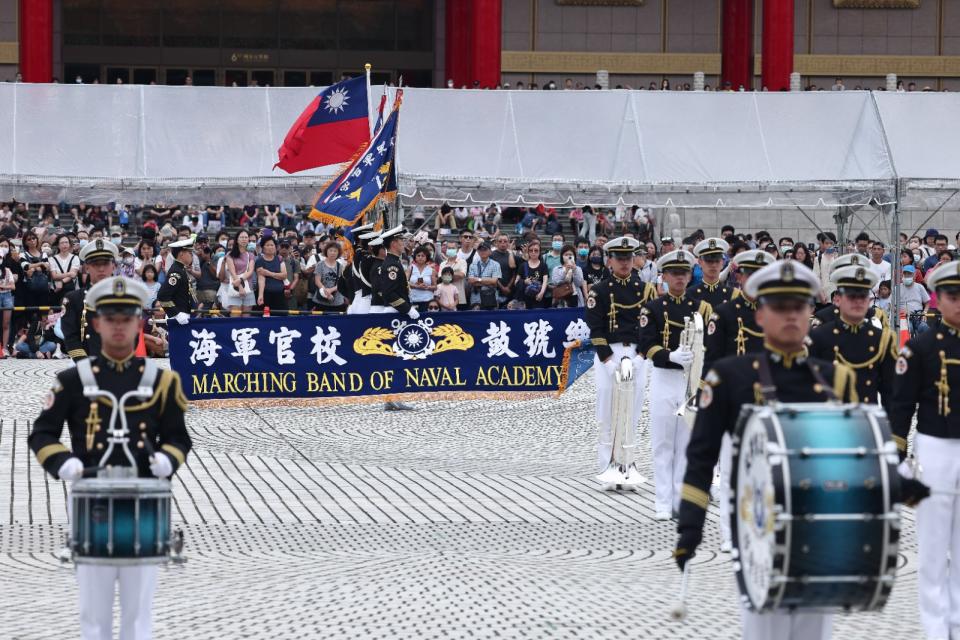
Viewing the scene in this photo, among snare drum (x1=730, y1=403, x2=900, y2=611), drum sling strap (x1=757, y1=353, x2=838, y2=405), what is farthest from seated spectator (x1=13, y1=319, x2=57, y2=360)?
snare drum (x1=730, y1=403, x2=900, y2=611)

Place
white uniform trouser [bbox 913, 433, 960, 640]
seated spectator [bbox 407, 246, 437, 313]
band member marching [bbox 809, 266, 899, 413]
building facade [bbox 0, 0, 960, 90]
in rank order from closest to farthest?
1. white uniform trouser [bbox 913, 433, 960, 640]
2. band member marching [bbox 809, 266, 899, 413]
3. seated spectator [bbox 407, 246, 437, 313]
4. building facade [bbox 0, 0, 960, 90]

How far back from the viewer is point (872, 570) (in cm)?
537

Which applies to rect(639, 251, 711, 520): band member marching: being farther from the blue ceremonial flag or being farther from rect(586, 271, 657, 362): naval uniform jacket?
the blue ceremonial flag

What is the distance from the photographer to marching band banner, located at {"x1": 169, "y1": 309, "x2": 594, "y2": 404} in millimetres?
17734

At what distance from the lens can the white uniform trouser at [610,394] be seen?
12.5 meters

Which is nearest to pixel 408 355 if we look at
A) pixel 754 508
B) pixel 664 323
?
pixel 664 323

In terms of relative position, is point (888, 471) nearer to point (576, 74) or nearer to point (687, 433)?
point (687, 433)

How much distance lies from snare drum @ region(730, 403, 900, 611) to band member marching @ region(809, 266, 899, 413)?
3.35 metres

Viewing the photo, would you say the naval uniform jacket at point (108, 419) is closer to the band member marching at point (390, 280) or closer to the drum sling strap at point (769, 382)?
the drum sling strap at point (769, 382)

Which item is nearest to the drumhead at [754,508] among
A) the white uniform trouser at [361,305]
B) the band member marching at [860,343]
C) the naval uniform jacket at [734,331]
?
the band member marching at [860,343]

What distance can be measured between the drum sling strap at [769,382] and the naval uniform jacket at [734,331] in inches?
171

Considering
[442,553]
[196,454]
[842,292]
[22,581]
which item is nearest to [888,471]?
[842,292]

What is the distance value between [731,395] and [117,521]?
219cm

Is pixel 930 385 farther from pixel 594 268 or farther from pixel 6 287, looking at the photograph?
pixel 6 287
